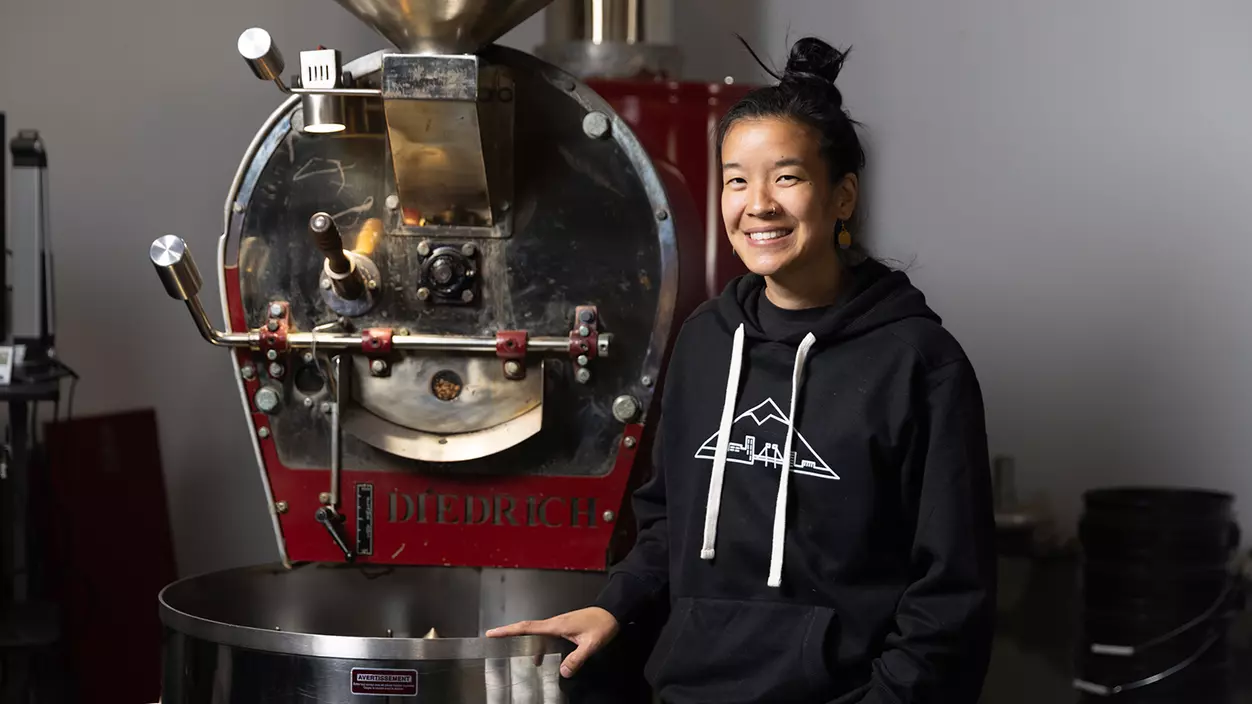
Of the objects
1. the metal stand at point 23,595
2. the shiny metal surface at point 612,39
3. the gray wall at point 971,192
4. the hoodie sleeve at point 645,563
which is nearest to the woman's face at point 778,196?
the hoodie sleeve at point 645,563

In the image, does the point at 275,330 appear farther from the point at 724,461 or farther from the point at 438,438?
the point at 724,461

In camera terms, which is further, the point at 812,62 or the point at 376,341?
the point at 376,341

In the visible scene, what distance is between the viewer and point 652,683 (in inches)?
56.9

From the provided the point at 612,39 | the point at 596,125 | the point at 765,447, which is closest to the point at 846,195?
the point at 765,447

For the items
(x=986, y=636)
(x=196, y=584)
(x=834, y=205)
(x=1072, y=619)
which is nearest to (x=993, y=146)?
(x=1072, y=619)

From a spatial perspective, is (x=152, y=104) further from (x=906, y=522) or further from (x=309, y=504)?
(x=906, y=522)

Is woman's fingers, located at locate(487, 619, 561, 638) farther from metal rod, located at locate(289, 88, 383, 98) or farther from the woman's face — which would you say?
metal rod, located at locate(289, 88, 383, 98)

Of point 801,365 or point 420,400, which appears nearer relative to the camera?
point 801,365

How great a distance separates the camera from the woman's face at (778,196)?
137 centimetres

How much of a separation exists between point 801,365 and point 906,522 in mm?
192

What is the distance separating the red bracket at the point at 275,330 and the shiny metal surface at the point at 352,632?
32 cm

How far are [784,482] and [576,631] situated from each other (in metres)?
0.30

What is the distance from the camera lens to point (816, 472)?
136cm

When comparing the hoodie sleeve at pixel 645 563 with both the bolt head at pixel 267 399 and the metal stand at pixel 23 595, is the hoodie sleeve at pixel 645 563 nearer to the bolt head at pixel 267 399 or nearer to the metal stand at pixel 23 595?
the bolt head at pixel 267 399
